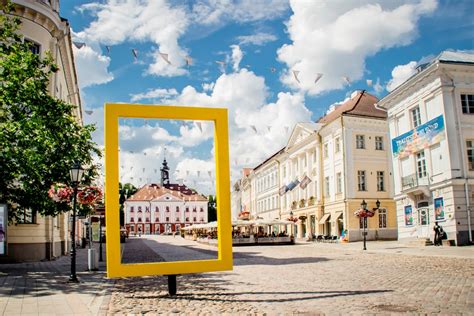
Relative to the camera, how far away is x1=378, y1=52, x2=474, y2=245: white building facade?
27688 mm

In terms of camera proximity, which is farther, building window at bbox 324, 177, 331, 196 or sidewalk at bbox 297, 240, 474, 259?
building window at bbox 324, 177, 331, 196

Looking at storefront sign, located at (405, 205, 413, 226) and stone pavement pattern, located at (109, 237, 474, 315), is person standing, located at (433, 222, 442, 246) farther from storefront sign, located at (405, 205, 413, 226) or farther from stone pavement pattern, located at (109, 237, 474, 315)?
stone pavement pattern, located at (109, 237, 474, 315)

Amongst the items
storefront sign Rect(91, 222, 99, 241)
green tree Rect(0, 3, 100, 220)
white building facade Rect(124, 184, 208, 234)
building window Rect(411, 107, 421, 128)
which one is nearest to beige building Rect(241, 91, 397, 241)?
building window Rect(411, 107, 421, 128)

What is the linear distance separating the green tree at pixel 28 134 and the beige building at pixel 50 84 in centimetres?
386

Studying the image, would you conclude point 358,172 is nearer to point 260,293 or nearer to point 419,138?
point 419,138

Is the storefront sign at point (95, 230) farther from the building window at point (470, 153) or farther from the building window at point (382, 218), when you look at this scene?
the building window at point (382, 218)

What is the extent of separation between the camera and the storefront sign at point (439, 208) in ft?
94.0

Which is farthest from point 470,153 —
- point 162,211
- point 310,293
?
point 162,211

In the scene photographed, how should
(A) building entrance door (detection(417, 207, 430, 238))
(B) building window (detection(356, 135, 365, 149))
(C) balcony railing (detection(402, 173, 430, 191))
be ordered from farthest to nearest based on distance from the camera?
1. (B) building window (detection(356, 135, 365, 149))
2. (C) balcony railing (detection(402, 173, 430, 191))
3. (A) building entrance door (detection(417, 207, 430, 238))

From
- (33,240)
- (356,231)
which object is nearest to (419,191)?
(356,231)

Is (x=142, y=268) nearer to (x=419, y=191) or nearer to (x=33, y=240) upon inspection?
(x=33, y=240)

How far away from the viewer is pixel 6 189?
1725 centimetres

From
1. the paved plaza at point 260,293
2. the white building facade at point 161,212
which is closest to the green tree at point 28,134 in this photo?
the paved plaza at point 260,293

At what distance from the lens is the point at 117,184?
9.51m
